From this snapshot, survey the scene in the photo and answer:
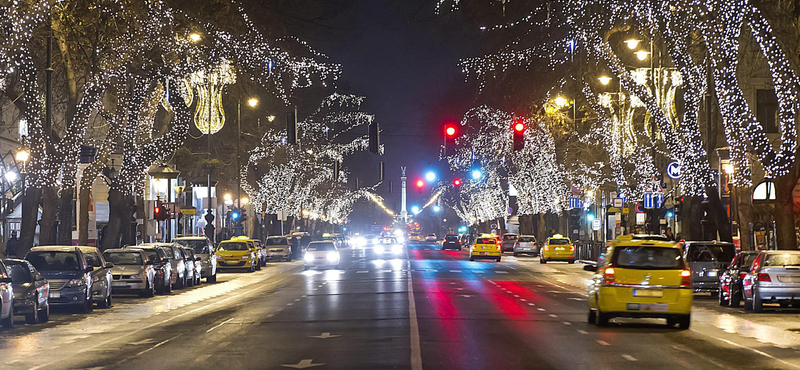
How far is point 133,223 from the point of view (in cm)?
5503

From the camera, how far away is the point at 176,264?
127 feet

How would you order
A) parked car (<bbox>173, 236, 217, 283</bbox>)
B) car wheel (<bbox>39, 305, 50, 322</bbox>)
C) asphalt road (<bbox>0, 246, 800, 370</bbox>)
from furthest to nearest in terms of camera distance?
parked car (<bbox>173, 236, 217, 283</bbox>), car wheel (<bbox>39, 305, 50, 322</bbox>), asphalt road (<bbox>0, 246, 800, 370</bbox>)

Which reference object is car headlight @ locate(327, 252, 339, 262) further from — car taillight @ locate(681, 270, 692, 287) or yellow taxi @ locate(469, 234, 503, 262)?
car taillight @ locate(681, 270, 692, 287)

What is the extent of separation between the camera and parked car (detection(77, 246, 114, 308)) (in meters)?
28.9

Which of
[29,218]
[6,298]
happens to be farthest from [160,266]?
[6,298]

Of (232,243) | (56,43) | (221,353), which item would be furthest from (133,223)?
(221,353)

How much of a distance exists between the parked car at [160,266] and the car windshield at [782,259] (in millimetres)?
18607

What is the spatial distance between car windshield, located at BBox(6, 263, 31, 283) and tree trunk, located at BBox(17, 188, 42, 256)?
44.5ft

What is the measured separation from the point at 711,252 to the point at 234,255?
27.2m

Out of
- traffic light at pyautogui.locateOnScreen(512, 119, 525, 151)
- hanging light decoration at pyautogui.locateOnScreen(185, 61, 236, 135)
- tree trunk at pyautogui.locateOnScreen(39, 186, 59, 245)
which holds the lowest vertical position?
tree trunk at pyautogui.locateOnScreen(39, 186, 59, 245)

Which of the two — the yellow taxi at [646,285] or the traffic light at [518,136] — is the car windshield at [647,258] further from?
the traffic light at [518,136]

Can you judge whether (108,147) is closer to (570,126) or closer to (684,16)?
(684,16)

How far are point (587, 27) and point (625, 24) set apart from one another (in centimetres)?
336

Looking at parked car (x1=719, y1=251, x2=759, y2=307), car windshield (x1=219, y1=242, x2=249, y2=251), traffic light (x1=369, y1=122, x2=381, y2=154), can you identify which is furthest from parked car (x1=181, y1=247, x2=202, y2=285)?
parked car (x1=719, y1=251, x2=759, y2=307)
